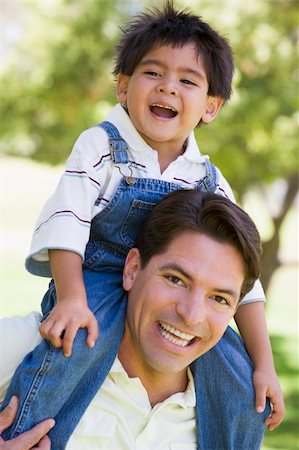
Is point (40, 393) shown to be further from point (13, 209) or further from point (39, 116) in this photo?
point (13, 209)

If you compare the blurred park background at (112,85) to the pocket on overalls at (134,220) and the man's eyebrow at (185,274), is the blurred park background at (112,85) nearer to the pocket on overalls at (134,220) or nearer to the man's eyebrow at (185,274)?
the pocket on overalls at (134,220)

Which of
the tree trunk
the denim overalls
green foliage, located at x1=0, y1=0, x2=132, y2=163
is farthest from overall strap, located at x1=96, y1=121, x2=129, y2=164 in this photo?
the tree trunk

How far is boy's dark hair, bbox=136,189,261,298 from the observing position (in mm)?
3029

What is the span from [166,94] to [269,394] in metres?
1.11

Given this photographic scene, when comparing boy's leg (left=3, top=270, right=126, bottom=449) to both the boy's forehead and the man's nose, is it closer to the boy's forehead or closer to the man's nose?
the man's nose

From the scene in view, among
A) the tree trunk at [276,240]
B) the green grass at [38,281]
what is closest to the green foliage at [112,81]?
the green grass at [38,281]

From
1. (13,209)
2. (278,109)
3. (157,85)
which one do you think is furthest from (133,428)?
(13,209)

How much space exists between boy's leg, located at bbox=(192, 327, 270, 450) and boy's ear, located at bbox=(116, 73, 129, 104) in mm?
952

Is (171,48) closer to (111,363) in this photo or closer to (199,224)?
(199,224)

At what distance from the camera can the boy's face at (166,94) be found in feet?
10.4

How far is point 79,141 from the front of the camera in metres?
3.11

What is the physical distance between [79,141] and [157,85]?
13.3 inches

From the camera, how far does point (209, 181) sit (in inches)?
131

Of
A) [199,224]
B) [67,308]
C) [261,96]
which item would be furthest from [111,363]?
[261,96]
